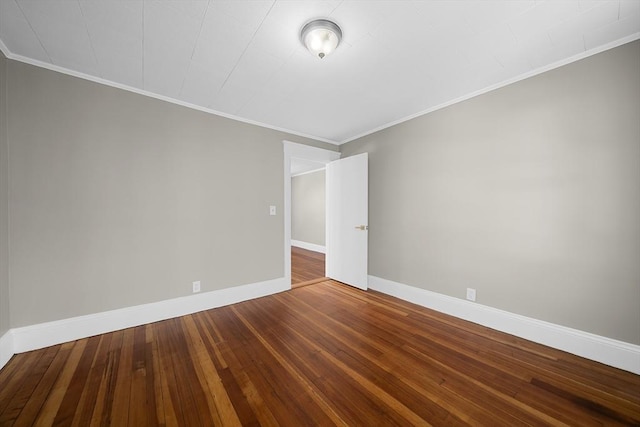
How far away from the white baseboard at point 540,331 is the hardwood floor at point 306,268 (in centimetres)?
174

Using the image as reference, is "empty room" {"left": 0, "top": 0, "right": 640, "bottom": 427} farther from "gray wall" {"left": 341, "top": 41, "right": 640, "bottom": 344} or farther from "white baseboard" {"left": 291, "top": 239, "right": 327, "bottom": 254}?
"white baseboard" {"left": 291, "top": 239, "right": 327, "bottom": 254}

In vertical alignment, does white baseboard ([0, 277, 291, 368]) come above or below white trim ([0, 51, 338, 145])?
below

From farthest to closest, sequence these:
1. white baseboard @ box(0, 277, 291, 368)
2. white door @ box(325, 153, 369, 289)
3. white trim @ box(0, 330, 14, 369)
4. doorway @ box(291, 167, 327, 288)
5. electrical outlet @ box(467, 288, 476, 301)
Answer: doorway @ box(291, 167, 327, 288)
white door @ box(325, 153, 369, 289)
electrical outlet @ box(467, 288, 476, 301)
white baseboard @ box(0, 277, 291, 368)
white trim @ box(0, 330, 14, 369)

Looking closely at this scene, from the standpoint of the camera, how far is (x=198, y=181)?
2.74 metres

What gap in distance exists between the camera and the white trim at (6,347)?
1693mm

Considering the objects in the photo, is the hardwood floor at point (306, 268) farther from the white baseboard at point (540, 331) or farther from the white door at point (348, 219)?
the white baseboard at point (540, 331)

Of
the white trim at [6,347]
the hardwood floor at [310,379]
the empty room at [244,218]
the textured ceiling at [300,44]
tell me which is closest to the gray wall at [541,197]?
the empty room at [244,218]

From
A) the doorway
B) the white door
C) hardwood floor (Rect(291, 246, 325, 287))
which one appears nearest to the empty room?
the white door

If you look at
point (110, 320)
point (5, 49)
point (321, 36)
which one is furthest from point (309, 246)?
point (5, 49)

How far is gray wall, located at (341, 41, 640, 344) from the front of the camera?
173 centimetres

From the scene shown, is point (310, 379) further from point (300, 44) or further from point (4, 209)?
point (4, 209)

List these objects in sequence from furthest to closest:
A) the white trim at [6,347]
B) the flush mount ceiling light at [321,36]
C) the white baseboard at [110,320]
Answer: the white baseboard at [110,320] → the white trim at [6,347] → the flush mount ceiling light at [321,36]

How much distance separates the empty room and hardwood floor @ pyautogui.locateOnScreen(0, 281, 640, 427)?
0.7 inches

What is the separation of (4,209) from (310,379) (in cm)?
276
